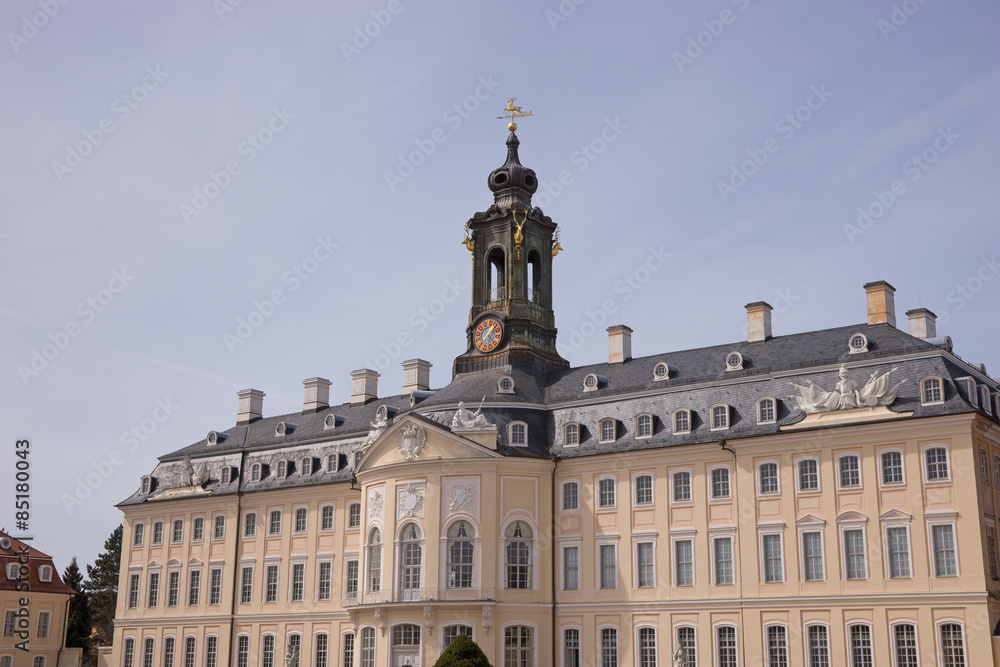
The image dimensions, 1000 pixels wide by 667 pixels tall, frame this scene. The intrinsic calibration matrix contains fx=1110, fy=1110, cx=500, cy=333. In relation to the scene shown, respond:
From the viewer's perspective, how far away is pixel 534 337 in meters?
56.3

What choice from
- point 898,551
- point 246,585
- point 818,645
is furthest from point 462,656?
point 246,585

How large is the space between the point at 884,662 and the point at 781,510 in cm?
659

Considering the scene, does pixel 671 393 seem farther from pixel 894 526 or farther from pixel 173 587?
pixel 173 587

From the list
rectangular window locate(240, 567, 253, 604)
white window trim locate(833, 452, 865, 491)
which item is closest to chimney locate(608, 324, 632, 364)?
white window trim locate(833, 452, 865, 491)

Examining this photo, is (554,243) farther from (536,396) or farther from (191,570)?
(191,570)

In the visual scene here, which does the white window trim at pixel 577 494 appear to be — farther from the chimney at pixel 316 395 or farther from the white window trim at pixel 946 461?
the chimney at pixel 316 395

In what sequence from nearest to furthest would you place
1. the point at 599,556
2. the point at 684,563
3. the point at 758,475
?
the point at 758,475, the point at 684,563, the point at 599,556

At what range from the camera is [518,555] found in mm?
47594

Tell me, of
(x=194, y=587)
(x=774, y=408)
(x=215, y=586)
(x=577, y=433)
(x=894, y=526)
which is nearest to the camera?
(x=894, y=526)

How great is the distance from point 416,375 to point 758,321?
66.4ft

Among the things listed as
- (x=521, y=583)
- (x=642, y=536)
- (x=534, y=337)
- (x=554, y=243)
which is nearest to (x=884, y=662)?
A: (x=642, y=536)

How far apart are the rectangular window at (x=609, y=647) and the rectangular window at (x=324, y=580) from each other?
15162 mm

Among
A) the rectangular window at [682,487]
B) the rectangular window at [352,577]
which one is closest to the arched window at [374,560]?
the rectangular window at [352,577]

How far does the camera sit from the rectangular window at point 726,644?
140ft
